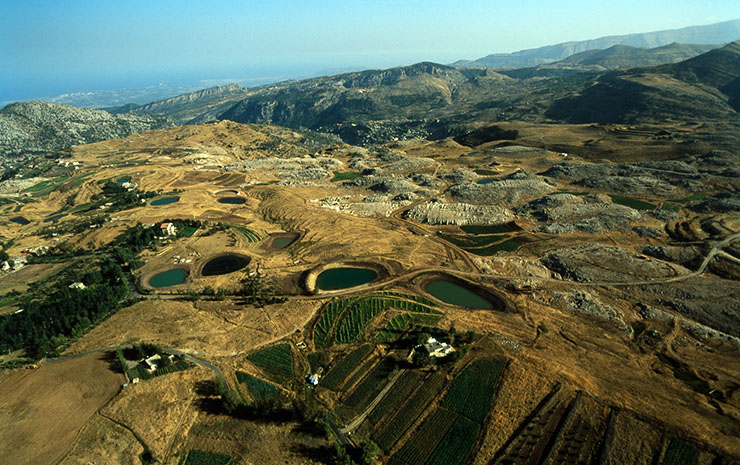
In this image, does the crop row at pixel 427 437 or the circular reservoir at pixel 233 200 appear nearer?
the crop row at pixel 427 437

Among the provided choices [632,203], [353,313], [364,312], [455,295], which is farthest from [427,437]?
[632,203]

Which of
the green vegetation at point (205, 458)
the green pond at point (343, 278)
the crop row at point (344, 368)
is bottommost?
the green vegetation at point (205, 458)

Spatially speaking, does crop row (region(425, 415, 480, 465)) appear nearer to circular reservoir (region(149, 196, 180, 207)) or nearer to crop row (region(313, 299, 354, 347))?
crop row (region(313, 299, 354, 347))

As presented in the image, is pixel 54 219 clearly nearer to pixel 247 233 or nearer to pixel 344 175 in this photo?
pixel 247 233

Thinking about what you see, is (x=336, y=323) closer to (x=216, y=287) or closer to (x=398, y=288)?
(x=398, y=288)

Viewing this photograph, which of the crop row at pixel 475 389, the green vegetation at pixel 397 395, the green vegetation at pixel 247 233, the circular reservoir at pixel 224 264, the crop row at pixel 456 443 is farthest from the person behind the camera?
the green vegetation at pixel 247 233

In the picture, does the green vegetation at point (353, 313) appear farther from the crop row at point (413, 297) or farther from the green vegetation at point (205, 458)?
the green vegetation at point (205, 458)

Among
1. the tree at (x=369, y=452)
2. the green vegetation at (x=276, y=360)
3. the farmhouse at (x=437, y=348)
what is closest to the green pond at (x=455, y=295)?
the farmhouse at (x=437, y=348)
